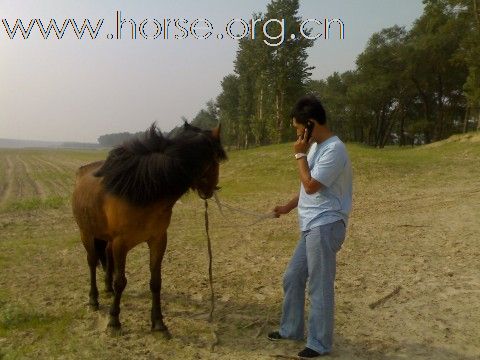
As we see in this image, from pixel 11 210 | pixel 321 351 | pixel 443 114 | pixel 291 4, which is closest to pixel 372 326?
pixel 321 351

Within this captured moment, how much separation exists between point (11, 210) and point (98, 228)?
28.7 ft

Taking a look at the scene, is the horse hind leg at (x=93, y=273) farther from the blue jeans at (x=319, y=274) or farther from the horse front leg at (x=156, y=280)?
the blue jeans at (x=319, y=274)

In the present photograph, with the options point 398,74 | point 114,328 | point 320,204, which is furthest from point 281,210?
point 398,74

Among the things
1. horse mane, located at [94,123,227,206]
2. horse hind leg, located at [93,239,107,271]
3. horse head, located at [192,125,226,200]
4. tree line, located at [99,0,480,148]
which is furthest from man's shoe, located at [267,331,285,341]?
tree line, located at [99,0,480,148]

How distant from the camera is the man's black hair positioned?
128 inches

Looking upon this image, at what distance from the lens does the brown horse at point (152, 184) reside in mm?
3654

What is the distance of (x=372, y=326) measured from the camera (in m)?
4.14

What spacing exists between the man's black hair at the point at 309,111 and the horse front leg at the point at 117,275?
80.4 inches

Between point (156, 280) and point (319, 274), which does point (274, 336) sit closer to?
point (319, 274)

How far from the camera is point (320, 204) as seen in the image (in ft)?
10.7

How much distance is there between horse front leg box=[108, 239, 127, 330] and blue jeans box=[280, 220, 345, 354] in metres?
1.61

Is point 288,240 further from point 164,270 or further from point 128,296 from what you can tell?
point 128,296

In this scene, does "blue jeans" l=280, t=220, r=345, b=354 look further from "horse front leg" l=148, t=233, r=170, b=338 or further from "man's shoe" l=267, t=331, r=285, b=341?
"horse front leg" l=148, t=233, r=170, b=338

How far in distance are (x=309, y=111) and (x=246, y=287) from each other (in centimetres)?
286
